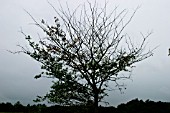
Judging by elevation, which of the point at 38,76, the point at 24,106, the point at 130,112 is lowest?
the point at 24,106

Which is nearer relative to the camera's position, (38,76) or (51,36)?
(38,76)

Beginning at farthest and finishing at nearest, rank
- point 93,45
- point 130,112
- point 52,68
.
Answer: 1. point 130,112
2. point 93,45
3. point 52,68

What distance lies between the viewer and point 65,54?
27.9 ft

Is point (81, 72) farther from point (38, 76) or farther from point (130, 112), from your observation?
point (130, 112)

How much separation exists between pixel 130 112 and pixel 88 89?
20.2m

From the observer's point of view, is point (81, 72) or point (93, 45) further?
point (93, 45)

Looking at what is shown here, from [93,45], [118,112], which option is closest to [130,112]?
[118,112]

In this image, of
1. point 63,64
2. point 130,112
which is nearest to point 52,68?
point 63,64

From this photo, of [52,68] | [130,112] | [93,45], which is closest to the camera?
[52,68]

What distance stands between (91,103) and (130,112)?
65.9 ft

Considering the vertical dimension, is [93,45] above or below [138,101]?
below

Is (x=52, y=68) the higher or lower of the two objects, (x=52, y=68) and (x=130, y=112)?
the lower

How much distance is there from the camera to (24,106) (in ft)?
27.2

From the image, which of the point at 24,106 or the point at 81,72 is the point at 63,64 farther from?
the point at 24,106
